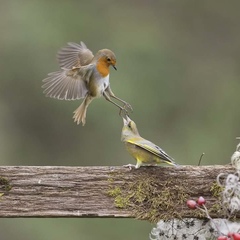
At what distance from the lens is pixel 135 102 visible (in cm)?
855

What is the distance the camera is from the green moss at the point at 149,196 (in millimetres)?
3332

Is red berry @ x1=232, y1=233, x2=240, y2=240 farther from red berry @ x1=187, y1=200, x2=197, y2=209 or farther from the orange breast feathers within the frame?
the orange breast feathers

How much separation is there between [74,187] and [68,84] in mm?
398

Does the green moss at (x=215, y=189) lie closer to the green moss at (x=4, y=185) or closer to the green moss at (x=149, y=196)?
the green moss at (x=149, y=196)

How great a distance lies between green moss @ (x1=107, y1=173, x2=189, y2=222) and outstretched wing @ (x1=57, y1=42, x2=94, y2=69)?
61 centimetres

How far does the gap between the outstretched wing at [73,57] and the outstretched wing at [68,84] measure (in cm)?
11

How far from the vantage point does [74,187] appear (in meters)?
3.34

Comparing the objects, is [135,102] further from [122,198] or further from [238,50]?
[122,198]

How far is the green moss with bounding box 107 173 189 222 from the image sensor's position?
3332 mm

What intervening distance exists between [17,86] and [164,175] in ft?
18.8

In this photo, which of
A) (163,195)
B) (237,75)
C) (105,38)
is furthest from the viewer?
(237,75)

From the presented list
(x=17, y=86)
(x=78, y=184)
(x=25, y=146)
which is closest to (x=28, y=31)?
(x=17, y=86)

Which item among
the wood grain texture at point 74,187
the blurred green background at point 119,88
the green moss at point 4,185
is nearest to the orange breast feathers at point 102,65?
the wood grain texture at point 74,187

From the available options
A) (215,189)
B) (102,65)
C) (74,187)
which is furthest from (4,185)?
(215,189)
